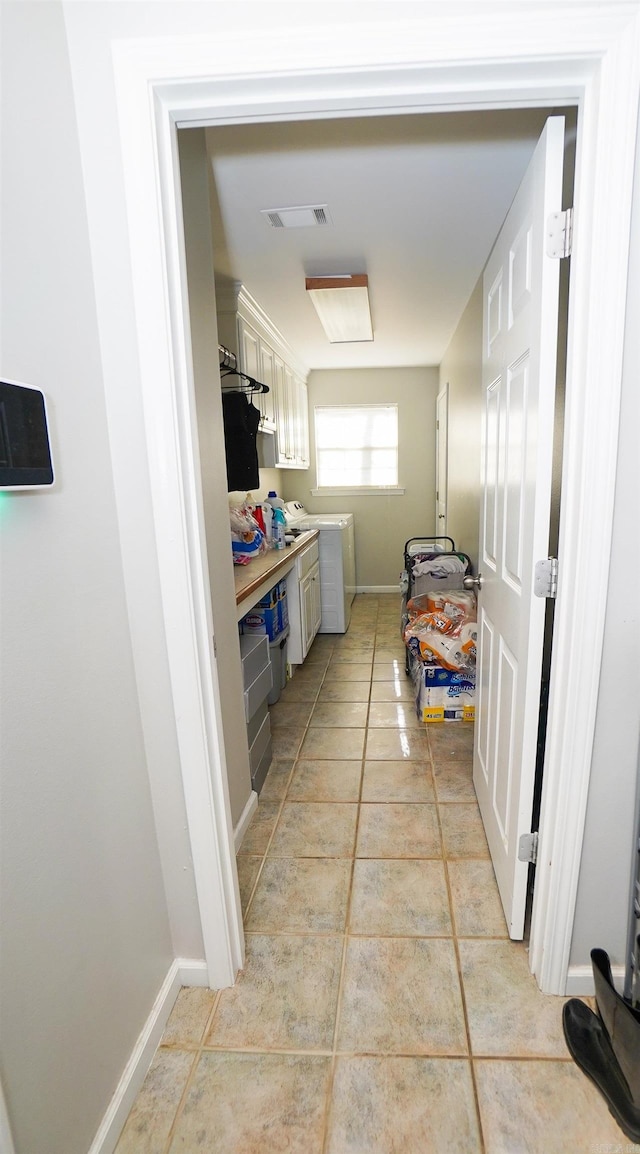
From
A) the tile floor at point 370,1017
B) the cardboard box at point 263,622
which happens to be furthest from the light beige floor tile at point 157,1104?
the cardboard box at point 263,622

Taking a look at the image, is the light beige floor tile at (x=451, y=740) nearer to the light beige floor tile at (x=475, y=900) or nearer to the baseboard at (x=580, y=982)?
the light beige floor tile at (x=475, y=900)

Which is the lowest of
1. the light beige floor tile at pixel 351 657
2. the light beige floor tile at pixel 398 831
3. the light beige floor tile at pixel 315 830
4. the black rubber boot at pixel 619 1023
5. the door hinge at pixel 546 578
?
the light beige floor tile at pixel 351 657

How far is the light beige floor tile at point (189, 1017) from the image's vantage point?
4.32 feet

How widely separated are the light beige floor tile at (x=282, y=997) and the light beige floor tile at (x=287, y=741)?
3.51 ft

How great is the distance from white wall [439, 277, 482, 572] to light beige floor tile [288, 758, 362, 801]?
1.46m

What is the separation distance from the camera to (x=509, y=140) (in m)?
1.67

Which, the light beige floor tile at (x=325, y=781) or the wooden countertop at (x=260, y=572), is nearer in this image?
the wooden countertop at (x=260, y=572)

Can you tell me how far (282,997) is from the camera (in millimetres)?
1409

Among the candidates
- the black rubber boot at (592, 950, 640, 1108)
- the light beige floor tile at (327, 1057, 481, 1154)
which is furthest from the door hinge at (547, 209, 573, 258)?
the light beige floor tile at (327, 1057, 481, 1154)

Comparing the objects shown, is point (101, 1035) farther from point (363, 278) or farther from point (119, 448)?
point (363, 278)

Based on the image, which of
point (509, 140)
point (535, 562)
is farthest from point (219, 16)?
point (535, 562)

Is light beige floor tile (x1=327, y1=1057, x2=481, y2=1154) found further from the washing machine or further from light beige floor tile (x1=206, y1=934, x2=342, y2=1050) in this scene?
the washing machine

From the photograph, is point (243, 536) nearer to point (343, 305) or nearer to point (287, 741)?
point (287, 741)

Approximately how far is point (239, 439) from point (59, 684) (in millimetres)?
1944
